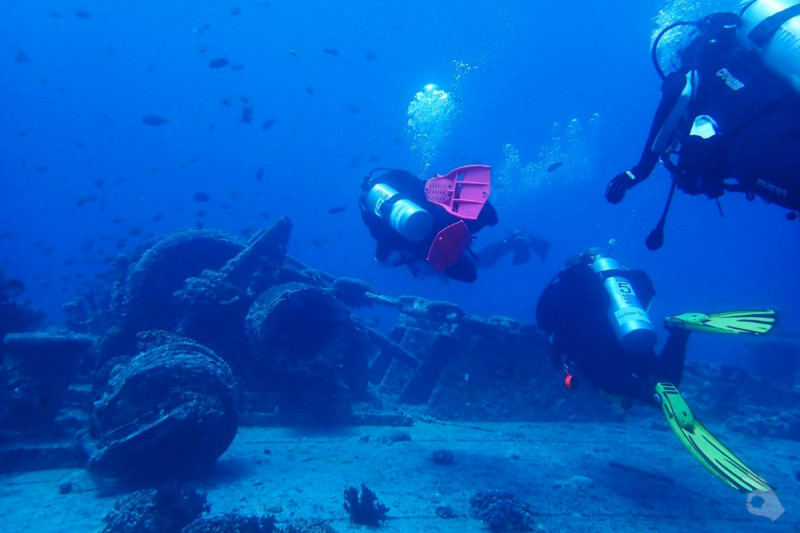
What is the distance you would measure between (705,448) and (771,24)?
3828 millimetres

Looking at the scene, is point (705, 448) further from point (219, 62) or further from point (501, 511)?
point (219, 62)

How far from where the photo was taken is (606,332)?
5453 millimetres

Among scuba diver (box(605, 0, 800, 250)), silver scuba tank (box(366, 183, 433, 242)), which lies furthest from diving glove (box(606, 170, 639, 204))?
silver scuba tank (box(366, 183, 433, 242))

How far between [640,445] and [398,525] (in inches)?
240

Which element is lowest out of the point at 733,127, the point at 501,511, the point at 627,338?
the point at 501,511

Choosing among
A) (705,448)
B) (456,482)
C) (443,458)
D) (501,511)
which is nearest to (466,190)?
(705,448)

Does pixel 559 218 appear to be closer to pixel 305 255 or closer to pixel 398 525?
pixel 305 255

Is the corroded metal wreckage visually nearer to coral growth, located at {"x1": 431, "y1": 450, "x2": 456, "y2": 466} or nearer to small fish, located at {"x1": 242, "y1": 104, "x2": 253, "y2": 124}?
coral growth, located at {"x1": 431, "y1": 450, "x2": 456, "y2": 466}

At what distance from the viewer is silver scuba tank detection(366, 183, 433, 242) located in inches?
185

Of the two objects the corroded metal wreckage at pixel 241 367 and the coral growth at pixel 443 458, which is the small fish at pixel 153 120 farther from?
the coral growth at pixel 443 458

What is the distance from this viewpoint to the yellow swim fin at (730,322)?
464cm

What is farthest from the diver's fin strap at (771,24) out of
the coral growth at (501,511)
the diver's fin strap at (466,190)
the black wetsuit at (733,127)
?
the coral growth at (501,511)

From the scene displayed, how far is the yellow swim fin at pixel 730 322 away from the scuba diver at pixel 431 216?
2.44 metres

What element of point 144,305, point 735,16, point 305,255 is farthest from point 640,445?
point 305,255
